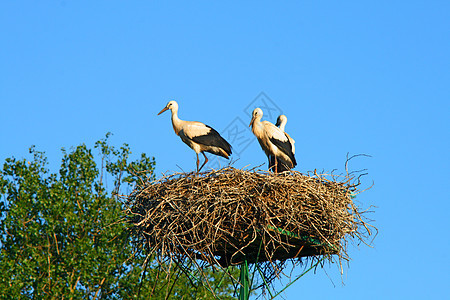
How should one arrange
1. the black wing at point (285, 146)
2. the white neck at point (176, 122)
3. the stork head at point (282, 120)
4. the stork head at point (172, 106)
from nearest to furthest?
the black wing at point (285, 146) → the white neck at point (176, 122) → the stork head at point (172, 106) → the stork head at point (282, 120)

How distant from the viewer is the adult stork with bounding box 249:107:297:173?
1170cm

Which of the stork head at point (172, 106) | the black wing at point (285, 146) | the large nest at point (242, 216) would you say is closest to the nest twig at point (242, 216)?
the large nest at point (242, 216)

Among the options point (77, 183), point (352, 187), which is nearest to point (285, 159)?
point (352, 187)

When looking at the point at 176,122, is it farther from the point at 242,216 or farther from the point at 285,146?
the point at 242,216

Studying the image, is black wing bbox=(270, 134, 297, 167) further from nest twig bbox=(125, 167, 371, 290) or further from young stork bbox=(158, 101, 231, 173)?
nest twig bbox=(125, 167, 371, 290)

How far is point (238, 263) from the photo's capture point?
31.2 feet

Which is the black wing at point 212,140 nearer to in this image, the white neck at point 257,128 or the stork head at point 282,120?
the white neck at point 257,128

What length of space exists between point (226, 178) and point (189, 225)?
2.75 feet

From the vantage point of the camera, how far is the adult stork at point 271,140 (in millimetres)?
11703

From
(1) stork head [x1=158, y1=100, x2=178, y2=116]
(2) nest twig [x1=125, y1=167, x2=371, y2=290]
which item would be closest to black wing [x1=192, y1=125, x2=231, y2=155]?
(1) stork head [x1=158, y1=100, x2=178, y2=116]

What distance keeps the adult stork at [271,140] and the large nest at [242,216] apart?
2.39m

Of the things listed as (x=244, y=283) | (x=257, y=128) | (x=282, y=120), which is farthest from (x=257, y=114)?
(x=244, y=283)

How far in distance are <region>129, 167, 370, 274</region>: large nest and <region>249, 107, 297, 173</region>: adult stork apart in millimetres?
2389

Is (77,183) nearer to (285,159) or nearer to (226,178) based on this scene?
(285,159)
